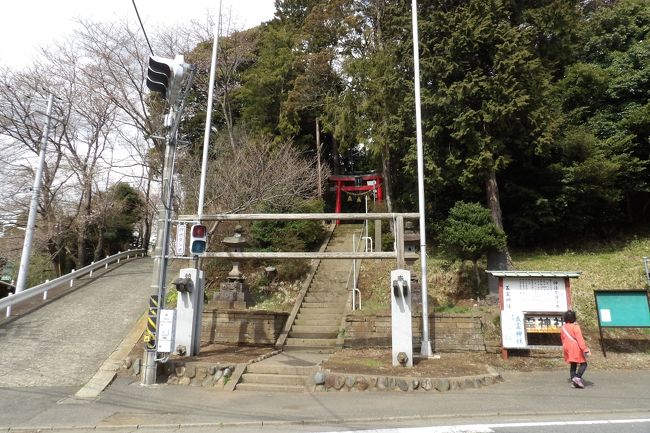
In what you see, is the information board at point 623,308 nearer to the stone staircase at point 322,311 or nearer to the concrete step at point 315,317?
the stone staircase at point 322,311

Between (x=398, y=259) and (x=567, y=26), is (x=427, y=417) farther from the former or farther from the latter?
(x=567, y=26)

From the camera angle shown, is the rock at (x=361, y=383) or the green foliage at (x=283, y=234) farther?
the green foliage at (x=283, y=234)

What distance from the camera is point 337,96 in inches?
877

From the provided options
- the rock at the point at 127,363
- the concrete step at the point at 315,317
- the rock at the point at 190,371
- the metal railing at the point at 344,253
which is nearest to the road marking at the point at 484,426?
the rock at the point at 190,371

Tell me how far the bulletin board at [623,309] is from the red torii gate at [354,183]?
17.8 m

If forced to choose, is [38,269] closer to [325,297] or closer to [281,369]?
[325,297]

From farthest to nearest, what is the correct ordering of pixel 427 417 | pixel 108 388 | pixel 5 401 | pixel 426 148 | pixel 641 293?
pixel 426 148
pixel 641 293
pixel 108 388
pixel 5 401
pixel 427 417

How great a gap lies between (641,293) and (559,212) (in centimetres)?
868

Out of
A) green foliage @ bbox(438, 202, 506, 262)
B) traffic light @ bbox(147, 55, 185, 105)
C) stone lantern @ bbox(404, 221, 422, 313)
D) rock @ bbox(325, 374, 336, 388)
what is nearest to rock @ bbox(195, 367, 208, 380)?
rock @ bbox(325, 374, 336, 388)

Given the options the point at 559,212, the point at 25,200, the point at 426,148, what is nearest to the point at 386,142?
the point at 426,148

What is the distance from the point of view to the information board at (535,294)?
33.7 feet

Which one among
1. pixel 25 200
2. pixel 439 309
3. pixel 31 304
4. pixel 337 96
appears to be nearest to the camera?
pixel 439 309

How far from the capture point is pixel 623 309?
10.1 m

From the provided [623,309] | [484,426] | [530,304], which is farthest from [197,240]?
[623,309]
